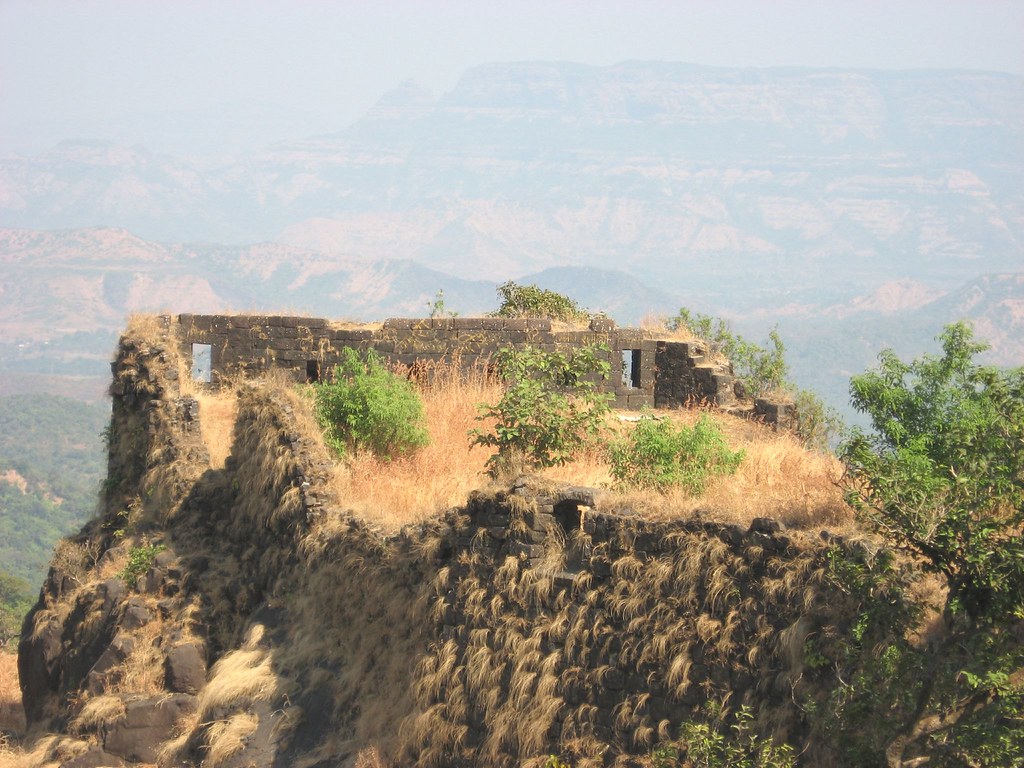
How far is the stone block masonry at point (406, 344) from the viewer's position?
24188 millimetres

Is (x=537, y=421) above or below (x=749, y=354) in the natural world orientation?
below

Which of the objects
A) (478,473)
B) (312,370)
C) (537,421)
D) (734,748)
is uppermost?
(312,370)

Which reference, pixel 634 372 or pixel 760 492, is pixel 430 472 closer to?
pixel 760 492

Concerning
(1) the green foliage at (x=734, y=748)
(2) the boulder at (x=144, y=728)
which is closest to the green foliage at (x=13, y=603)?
(2) the boulder at (x=144, y=728)

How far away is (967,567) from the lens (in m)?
8.33

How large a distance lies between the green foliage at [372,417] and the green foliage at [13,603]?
38401mm

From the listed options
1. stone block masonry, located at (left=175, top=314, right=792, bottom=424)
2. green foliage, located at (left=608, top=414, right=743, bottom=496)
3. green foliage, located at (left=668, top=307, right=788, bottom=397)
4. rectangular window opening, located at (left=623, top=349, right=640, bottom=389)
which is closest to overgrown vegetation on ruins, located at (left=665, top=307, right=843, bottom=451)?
green foliage, located at (left=668, top=307, right=788, bottom=397)

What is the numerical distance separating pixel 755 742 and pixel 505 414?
228 inches

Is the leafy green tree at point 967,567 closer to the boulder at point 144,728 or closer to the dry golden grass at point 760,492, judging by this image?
the dry golden grass at point 760,492

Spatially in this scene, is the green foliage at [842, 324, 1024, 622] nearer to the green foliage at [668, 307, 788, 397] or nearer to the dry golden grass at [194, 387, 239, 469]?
the dry golden grass at [194, 387, 239, 469]

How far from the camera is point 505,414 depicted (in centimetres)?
1422

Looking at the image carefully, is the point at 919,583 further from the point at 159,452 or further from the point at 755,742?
the point at 159,452

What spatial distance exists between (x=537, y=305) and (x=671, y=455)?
14.7 metres

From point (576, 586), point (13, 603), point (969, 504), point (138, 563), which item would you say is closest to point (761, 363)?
point (138, 563)
